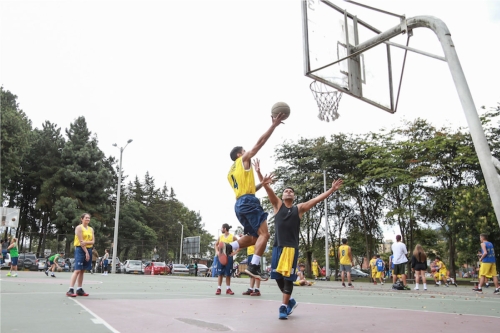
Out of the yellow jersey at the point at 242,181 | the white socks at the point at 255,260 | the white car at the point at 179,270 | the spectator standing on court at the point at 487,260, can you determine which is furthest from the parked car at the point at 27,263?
the white socks at the point at 255,260

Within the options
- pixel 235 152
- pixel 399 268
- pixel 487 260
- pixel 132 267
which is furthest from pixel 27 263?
pixel 235 152

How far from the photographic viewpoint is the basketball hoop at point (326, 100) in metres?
9.93

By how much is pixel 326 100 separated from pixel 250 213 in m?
Answer: 3.91

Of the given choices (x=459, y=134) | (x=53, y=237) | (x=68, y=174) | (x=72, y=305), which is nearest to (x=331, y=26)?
(x=72, y=305)

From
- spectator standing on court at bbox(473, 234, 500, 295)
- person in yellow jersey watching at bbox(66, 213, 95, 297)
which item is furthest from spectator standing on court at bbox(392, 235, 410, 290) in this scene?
person in yellow jersey watching at bbox(66, 213, 95, 297)

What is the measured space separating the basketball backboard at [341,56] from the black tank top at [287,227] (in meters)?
3.32

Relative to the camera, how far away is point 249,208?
24.2 ft

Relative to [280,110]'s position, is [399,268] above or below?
below

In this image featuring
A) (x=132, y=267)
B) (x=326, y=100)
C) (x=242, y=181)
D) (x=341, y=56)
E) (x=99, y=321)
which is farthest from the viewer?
(x=132, y=267)

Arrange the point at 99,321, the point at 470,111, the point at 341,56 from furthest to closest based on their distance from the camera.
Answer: the point at 341,56 < the point at 470,111 < the point at 99,321

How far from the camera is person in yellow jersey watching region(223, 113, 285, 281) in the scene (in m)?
7.23

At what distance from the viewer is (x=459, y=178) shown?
31500 mm

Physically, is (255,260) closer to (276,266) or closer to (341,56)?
(276,266)

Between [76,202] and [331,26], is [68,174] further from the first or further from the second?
[331,26]
